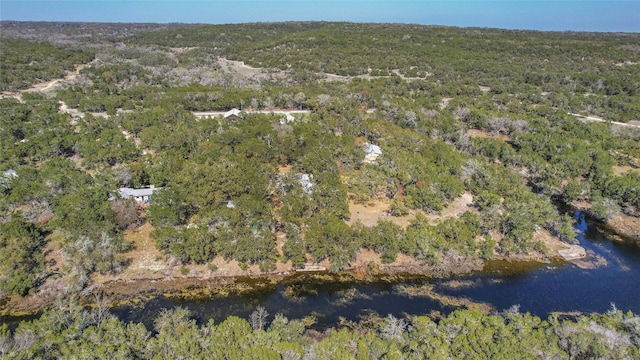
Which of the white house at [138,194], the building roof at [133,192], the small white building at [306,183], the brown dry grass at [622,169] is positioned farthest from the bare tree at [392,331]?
the brown dry grass at [622,169]

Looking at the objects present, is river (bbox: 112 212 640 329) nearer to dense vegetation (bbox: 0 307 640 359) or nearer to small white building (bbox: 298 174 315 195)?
dense vegetation (bbox: 0 307 640 359)

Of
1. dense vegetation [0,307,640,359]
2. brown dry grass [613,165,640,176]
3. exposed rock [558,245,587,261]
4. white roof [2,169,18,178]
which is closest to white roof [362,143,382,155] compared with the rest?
exposed rock [558,245,587,261]

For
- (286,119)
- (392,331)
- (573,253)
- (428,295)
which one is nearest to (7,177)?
(286,119)

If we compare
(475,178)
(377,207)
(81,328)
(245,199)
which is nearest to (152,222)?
(245,199)

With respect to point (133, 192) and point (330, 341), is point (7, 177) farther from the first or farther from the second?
point (330, 341)

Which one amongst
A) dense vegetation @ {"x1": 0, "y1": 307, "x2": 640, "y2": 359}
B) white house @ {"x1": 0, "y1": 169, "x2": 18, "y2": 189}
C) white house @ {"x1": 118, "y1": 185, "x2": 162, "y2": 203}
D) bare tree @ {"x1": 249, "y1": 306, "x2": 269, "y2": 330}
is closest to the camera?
dense vegetation @ {"x1": 0, "y1": 307, "x2": 640, "y2": 359}

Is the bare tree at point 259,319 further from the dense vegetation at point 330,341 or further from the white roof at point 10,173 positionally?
the white roof at point 10,173

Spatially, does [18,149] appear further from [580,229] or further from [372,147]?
[580,229]
